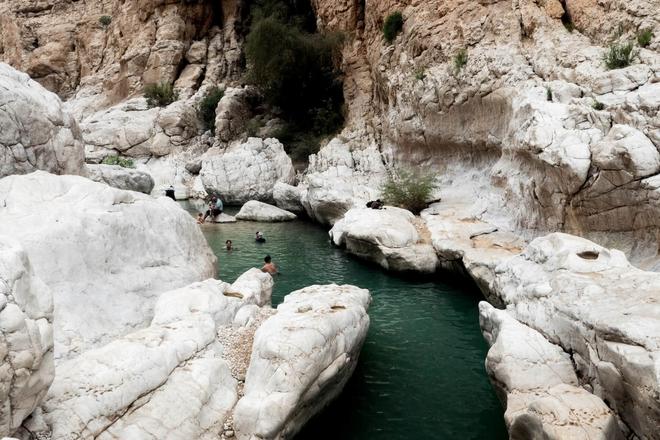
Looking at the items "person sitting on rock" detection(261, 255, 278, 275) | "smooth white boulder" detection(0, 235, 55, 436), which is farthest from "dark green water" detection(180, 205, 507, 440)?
"smooth white boulder" detection(0, 235, 55, 436)

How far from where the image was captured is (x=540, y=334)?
7738 millimetres

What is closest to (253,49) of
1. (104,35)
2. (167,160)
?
(167,160)

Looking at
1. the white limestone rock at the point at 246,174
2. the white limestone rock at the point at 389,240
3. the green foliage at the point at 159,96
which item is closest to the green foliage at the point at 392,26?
the white limestone rock at the point at 246,174

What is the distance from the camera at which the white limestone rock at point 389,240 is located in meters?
16.0

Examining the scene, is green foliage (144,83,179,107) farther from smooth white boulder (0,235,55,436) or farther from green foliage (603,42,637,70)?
smooth white boulder (0,235,55,436)

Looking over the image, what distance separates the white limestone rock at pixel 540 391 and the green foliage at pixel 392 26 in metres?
23.0

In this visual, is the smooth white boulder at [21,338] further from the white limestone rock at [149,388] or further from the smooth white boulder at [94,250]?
the smooth white boulder at [94,250]

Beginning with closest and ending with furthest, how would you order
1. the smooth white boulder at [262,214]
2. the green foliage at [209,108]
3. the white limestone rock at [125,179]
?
the white limestone rock at [125,179] < the smooth white boulder at [262,214] < the green foliage at [209,108]

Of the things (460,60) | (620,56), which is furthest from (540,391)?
(460,60)

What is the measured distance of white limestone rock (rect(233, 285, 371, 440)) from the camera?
6.43 meters

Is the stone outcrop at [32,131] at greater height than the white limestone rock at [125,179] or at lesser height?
greater

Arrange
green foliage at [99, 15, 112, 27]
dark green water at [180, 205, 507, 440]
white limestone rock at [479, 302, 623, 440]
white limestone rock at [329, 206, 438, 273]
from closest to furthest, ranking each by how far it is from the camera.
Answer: white limestone rock at [479, 302, 623, 440]
dark green water at [180, 205, 507, 440]
white limestone rock at [329, 206, 438, 273]
green foliage at [99, 15, 112, 27]

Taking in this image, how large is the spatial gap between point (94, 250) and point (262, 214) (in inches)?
681

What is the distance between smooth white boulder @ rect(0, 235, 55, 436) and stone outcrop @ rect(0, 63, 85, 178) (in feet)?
22.9
